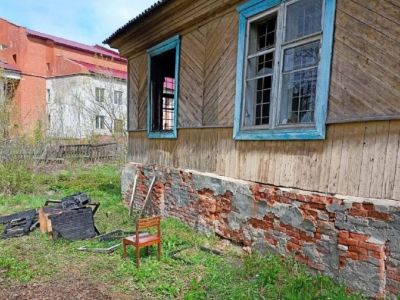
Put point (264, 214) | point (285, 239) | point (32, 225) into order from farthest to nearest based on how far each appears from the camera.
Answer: point (32, 225), point (264, 214), point (285, 239)

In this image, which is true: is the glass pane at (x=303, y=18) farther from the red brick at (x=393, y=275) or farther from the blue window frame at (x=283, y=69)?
the red brick at (x=393, y=275)

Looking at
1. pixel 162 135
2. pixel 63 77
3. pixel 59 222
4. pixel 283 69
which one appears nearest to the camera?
pixel 283 69

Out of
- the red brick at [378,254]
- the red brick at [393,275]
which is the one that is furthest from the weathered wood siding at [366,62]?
the red brick at [393,275]

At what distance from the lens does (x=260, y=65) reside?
4910 millimetres

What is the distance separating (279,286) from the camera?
12.4 feet

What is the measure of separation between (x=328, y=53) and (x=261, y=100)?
1.41 metres

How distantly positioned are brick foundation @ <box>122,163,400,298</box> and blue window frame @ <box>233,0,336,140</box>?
2.95 feet

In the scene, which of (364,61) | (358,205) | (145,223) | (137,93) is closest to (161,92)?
(137,93)

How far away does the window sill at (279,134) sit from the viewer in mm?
3891

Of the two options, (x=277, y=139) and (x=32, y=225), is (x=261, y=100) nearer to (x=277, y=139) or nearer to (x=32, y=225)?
(x=277, y=139)

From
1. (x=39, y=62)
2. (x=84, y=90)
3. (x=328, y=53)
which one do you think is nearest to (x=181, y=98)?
(x=328, y=53)

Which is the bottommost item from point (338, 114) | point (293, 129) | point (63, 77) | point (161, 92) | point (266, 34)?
point (293, 129)

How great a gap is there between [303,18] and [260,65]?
3.17 feet

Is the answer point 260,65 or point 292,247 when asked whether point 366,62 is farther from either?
point 292,247
